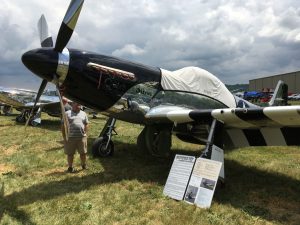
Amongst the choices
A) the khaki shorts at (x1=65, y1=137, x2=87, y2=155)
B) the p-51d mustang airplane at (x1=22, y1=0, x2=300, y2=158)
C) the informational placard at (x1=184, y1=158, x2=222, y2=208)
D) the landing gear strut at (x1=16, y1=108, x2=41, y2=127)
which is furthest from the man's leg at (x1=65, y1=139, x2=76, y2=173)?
the landing gear strut at (x1=16, y1=108, x2=41, y2=127)

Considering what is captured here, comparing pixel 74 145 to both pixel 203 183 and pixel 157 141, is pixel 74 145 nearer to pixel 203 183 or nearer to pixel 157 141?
pixel 157 141

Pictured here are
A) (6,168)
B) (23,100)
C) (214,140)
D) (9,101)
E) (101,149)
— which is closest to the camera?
(214,140)

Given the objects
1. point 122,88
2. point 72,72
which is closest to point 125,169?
point 122,88

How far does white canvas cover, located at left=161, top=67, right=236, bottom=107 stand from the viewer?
310 inches

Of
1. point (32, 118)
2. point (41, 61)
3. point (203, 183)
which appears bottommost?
point (32, 118)

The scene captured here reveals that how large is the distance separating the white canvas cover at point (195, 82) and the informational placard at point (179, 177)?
2.28 meters

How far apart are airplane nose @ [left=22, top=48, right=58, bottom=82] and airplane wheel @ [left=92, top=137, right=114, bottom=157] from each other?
10.0 feet

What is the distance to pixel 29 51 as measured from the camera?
6.10m

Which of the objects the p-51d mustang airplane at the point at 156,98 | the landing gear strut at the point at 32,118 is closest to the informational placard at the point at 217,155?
the p-51d mustang airplane at the point at 156,98

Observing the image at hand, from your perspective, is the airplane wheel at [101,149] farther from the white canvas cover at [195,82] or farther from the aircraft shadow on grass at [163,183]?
the white canvas cover at [195,82]

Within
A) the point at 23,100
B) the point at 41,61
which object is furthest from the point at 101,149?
the point at 23,100

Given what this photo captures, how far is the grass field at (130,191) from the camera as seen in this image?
16.1 feet

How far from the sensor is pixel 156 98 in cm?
768

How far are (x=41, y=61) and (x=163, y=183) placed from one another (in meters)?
3.20
